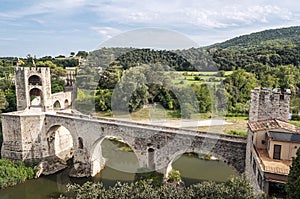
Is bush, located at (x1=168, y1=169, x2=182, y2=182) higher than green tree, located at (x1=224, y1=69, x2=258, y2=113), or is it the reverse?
green tree, located at (x1=224, y1=69, x2=258, y2=113)

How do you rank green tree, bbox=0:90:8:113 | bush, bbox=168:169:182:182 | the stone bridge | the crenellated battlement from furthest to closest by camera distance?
green tree, bbox=0:90:8:113
bush, bbox=168:169:182:182
the stone bridge
the crenellated battlement

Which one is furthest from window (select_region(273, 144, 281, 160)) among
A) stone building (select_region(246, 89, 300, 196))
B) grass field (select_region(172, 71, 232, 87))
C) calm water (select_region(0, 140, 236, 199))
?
grass field (select_region(172, 71, 232, 87))

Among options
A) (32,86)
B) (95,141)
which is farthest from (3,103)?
(95,141)

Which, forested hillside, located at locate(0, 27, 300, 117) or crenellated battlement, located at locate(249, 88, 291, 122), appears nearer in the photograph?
crenellated battlement, located at locate(249, 88, 291, 122)

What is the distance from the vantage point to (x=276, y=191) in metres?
7.89

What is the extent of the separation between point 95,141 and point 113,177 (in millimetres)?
2855

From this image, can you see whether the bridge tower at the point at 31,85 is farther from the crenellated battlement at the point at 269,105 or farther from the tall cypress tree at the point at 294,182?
the tall cypress tree at the point at 294,182

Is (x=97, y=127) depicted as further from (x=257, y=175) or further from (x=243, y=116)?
(x=243, y=116)

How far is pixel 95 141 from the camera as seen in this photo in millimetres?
17375

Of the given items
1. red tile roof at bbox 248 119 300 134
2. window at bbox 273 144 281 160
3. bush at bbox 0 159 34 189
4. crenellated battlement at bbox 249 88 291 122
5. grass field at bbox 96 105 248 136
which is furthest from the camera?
grass field at bbox 96 105 248 136

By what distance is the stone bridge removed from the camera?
12.9 m

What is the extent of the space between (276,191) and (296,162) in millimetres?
1794

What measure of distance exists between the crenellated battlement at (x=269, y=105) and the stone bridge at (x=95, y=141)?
1.77m

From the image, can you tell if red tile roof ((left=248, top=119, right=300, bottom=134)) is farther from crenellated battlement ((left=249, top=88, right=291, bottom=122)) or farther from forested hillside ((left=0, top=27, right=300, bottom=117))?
forested hillside ((left=0, top=27, right=300, bottom=117))
